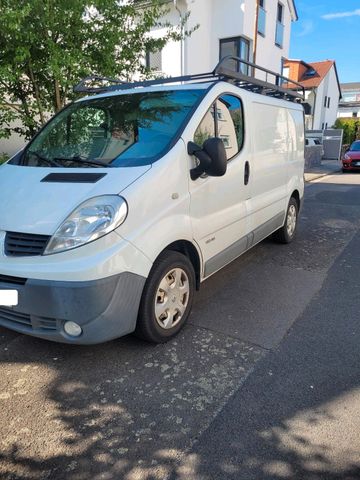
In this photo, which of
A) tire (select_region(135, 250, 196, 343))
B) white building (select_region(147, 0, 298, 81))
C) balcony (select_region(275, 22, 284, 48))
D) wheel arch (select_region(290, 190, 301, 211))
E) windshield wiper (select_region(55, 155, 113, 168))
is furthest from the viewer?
balcony (select_region(275, 22, 284, 48))

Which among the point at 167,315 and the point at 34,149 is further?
the point at 34,149

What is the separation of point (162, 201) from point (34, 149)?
1.54 meters

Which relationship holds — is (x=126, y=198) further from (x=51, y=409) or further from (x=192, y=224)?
(x=51, y=409)

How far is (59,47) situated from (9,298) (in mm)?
4352

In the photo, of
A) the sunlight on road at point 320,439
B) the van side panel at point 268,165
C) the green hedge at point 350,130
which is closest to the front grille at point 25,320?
the sunlight on road at point 320,439

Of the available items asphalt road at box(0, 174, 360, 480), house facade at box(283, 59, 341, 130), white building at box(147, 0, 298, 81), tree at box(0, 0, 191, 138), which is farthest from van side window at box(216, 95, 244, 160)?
house facade at box(283, 59, 341, 130)

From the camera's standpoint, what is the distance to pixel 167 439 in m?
2.11

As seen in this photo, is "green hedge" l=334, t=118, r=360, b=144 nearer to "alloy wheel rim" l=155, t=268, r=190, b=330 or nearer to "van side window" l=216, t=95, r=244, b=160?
"van side window" l=216, t=95, r=244, b=160

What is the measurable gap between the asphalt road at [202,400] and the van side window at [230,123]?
Result: 1550 mm

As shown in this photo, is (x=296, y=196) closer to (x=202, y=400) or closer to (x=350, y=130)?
(x=202, y=400)

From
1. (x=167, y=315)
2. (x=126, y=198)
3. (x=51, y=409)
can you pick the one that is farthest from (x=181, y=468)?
(x=126, y=198)

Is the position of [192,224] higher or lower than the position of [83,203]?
lower

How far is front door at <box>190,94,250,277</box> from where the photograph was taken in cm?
318

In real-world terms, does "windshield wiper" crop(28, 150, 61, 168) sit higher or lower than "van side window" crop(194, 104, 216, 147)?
lower
